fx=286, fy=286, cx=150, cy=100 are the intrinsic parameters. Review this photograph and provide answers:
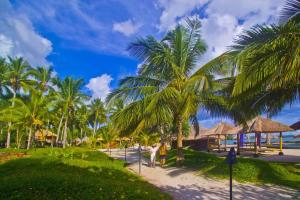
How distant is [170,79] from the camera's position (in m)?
14.5

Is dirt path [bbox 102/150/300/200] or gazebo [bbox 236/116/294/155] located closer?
dirt path [bbox 102/150/300/200]

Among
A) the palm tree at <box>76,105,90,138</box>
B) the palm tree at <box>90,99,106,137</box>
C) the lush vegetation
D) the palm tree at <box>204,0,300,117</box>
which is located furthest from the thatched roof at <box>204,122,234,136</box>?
the palm tree at <box>76,105,90,138</box>

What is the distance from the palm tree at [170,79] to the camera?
12.8m

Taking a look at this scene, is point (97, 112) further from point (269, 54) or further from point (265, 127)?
point (269, 54)

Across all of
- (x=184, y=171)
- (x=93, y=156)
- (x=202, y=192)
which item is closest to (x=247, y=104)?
(x=184, y=171)

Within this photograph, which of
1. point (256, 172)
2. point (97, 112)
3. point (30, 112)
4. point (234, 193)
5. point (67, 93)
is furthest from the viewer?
point (97, 112)

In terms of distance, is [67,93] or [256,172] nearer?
[256,172]

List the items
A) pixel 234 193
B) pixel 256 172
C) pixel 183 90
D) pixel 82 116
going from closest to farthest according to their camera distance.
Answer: pixel 234 193, pixel 256 172, pixel 183 90, pixel 82 116

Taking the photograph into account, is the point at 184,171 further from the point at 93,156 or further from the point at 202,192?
the point at 93,156

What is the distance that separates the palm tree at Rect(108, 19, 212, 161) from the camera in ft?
42.0

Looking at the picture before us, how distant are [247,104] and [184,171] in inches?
161

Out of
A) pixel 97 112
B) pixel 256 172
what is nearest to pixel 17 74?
pixel 97 112

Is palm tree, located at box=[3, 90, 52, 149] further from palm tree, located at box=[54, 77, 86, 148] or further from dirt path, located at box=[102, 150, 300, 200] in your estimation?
dirt path, located at box=[102, 150, 300, 200]

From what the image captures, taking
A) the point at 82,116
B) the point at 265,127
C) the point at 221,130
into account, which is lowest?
the point at 221,130
